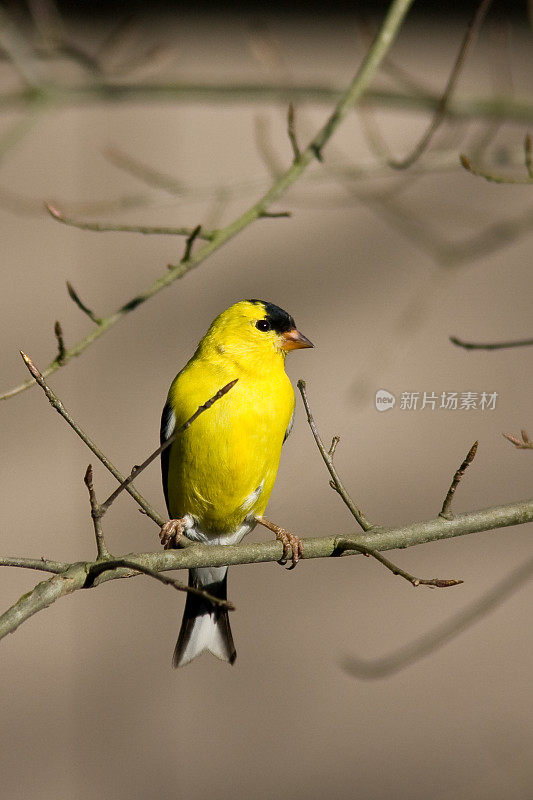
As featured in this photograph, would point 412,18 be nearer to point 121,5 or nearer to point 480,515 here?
point 121,5

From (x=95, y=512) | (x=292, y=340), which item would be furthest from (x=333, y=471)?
(x=95, y=512)

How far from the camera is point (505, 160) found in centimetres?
309

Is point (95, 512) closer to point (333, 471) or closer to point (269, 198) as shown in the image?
point (333, 471)

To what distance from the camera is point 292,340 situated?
1.64m

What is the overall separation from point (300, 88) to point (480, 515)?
87.5 inches

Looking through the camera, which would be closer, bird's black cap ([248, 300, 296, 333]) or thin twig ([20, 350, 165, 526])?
thin twig ([20, 350, 165, 526])

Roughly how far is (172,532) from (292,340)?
1.67ft

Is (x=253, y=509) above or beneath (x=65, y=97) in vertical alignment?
beneath

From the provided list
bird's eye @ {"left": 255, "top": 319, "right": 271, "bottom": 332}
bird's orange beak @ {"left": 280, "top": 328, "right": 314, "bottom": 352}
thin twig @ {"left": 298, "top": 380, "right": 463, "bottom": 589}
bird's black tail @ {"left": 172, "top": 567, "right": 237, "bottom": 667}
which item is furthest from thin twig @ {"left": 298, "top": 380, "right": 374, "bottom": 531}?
bird's black tail @ {"left": 172, "top": 567, "right": 237, "bottom": 667}

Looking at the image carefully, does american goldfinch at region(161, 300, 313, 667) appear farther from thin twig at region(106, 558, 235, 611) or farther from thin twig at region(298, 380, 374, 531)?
thin twig at region(106, 558, 235, 611)

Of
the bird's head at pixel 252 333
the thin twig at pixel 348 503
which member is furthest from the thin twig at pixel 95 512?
the bird's head at pixel 252 333

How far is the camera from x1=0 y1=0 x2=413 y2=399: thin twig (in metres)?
1.40

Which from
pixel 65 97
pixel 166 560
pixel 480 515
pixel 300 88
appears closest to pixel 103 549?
pixel 166 560

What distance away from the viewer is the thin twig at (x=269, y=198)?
4.59 feet
